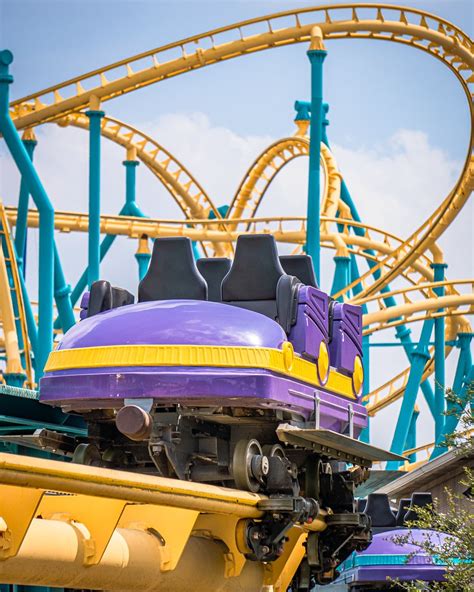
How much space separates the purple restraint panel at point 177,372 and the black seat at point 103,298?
423 mm

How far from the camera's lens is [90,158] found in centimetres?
1444

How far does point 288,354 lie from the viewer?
6047 mm

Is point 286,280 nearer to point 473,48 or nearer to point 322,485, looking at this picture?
point 322,485

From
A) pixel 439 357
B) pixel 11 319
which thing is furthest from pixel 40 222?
pixel 439 357

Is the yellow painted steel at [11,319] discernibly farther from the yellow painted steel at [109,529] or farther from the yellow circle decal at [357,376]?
the yellow painted steel at [109,529]

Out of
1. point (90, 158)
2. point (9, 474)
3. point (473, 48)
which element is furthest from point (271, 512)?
point (473, 48)

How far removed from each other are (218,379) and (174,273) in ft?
3.85

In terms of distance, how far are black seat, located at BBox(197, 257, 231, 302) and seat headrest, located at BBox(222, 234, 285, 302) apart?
2.52 feet

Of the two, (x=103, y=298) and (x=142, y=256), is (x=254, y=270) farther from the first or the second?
(x=142, y=256)

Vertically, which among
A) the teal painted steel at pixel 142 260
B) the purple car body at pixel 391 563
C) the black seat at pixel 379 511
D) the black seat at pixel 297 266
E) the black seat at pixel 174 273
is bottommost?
the purple car body at pixel 391 563

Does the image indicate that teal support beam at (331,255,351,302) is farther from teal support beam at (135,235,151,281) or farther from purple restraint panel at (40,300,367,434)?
purple restraint panel at (40,300,367,434)

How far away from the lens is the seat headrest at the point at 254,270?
659 cm

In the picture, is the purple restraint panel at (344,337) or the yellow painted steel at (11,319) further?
the yellow painted steel at (11,319)

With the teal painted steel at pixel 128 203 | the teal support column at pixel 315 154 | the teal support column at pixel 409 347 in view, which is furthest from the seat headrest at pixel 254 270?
the teal support column at pixel 409 347
